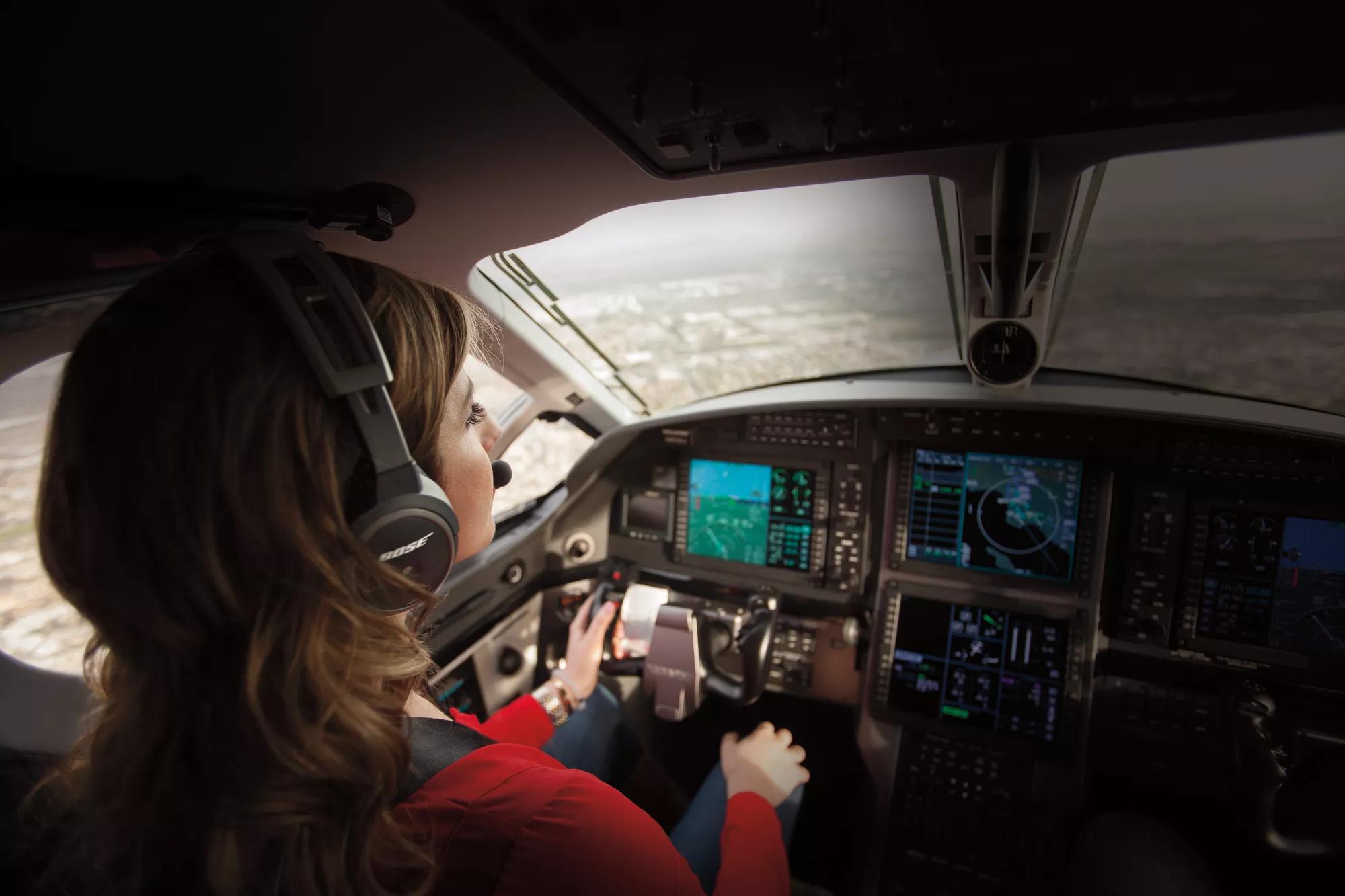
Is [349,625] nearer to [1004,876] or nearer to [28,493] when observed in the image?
[28,493]

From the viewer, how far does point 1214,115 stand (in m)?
→ 0.84

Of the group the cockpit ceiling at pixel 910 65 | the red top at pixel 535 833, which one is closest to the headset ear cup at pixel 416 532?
the red top at pixel 535 833

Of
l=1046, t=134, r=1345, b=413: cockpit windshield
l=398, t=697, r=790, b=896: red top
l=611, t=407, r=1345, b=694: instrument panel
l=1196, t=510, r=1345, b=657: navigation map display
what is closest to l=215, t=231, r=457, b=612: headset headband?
l=398, t=697, r=790, b=896: red top

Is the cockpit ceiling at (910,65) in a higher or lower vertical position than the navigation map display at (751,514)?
higher


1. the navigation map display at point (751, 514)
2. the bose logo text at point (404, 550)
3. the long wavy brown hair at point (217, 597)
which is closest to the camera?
the long wavy brown hair at point (217, 597)

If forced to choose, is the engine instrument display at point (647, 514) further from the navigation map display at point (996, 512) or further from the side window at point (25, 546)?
the side window at point (25, 546)

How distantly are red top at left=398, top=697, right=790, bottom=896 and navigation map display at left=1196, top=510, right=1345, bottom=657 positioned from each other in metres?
1.59

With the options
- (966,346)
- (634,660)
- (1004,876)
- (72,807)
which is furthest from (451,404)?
(1004,876)

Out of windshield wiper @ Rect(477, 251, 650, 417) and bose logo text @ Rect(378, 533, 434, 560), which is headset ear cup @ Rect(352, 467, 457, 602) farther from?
windshield wiper @ Rect(477, 251, 650, 417)

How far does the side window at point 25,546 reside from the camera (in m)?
1.29

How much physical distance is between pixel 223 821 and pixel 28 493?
1.06m

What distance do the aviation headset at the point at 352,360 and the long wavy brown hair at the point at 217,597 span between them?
23 millimetres

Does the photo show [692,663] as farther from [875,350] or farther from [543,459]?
[875,350]

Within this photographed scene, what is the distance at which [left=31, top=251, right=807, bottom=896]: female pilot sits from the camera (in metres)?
0.66
